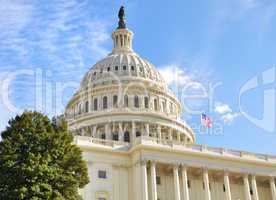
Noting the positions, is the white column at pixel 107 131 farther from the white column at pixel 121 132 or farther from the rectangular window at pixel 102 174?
the rectangular window at pixel 102 174

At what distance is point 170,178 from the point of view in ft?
234

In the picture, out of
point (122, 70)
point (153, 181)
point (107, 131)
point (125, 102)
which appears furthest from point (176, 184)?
point (122, 70)

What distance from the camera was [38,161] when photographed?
44156 mm

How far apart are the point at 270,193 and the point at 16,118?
4426cm

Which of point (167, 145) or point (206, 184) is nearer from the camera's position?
point (206, 184)

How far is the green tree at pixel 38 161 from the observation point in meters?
42.8

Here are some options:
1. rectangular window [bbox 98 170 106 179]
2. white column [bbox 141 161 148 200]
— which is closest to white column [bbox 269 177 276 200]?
white column [bbox 141 161 148 200]

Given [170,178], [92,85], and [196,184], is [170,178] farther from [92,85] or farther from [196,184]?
[92,85]

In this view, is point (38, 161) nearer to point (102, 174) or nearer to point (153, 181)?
point (102, 174)

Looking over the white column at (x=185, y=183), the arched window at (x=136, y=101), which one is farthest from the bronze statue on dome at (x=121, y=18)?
the white column at (x=185, y=183)

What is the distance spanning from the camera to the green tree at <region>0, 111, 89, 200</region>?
4284cm

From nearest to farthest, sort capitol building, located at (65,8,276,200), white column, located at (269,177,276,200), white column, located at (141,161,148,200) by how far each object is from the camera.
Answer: white column, located at (141,161,148,200) < capitol building, located at (65,8,276,200) < white column, located at (269,177,276,200)

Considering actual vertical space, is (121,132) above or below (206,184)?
above

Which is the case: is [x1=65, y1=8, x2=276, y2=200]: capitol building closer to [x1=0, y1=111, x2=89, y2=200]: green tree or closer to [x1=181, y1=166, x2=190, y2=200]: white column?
[x1=181, y1=166, x2=190, y2=200]: white column
